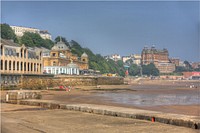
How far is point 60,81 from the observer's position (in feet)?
305

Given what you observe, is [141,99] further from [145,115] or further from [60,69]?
[60,69]

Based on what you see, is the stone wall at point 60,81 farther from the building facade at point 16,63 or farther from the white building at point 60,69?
the white building at point 60,69

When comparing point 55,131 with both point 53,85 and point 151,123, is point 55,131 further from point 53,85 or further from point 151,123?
point 53,85

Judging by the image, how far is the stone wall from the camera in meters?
73.8

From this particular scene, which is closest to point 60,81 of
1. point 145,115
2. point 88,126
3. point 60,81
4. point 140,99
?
point 60,81

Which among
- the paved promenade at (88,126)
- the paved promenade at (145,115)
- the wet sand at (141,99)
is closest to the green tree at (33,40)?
the wet sand at (141,99)

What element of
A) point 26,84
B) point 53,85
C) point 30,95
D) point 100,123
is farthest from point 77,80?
point 100,123

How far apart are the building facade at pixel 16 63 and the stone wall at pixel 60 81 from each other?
2.60 m

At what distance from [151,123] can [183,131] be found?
116 inches

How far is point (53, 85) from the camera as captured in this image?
87.0m

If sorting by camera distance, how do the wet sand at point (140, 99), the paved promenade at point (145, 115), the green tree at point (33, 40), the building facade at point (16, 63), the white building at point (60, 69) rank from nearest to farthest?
the paved promenade at point (145, 115), the wet sand at point (140, 99), the building facade at point (16, 63), the white building at point (60, 69), the green tree at point (33, 40)

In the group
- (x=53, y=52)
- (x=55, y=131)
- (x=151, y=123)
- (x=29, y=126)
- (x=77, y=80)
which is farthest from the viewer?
(x=53, y=52)

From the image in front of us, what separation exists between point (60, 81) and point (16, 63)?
60.1 ft

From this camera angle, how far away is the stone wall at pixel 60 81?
242 feet
